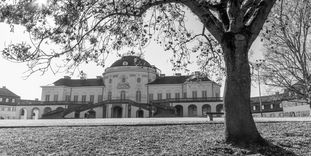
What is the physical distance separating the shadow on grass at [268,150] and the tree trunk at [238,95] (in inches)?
7.0

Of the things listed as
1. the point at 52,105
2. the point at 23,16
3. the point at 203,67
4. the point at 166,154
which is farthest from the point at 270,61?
the point at 52,105

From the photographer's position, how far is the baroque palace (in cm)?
4788

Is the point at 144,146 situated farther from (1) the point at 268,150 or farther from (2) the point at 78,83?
(2) the point at 78,83

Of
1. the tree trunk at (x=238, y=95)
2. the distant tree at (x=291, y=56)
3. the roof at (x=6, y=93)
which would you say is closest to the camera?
the tree trunk at (x=238, y=95)

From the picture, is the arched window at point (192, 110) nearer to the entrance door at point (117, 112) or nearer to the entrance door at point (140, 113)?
the entrance door at point (140, 113)

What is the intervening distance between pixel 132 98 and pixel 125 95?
182cm

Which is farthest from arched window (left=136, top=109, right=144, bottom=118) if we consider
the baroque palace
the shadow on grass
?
the shadow on grass

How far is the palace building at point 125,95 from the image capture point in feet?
158

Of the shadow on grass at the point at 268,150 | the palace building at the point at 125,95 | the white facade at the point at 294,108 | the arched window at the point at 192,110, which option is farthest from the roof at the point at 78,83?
the shadow on grass at the point at 268,150

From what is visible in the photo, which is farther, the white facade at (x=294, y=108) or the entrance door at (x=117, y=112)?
the entrance door at (x=117, y=112)

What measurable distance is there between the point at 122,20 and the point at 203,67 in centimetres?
432

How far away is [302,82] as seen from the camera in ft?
63.8

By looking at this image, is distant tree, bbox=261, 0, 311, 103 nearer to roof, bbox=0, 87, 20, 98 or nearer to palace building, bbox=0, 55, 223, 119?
palace building, bbox=0, 55, 223, 119

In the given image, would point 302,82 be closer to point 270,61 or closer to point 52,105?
point 270,61
